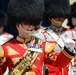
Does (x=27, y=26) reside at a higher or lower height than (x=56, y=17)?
higher

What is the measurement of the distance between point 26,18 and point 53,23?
2.78ft

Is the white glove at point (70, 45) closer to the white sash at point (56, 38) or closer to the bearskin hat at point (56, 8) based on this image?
the white sash at point (56, 38)

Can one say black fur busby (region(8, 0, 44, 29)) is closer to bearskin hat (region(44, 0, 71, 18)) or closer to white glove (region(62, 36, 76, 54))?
white glove (region(62, 36, 76, 54))

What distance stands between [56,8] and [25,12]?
37.5 inches

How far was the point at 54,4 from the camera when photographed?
4.04 metres

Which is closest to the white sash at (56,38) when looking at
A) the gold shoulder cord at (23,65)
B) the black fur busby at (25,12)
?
the black fur busby at (25,12)

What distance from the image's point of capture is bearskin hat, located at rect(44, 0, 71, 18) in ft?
13.1

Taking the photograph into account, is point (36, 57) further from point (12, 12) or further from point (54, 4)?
point (54, 4)

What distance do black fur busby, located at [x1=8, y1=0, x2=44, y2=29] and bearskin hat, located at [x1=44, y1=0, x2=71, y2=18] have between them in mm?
785

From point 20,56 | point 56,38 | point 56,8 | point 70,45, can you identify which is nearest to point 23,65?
point 20,56

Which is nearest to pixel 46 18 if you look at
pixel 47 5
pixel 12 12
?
pixel 47 5

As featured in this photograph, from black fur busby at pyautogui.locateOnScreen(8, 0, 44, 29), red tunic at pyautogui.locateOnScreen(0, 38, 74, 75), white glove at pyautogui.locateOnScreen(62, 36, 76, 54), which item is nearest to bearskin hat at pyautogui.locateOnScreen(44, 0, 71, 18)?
black fur busby at pyautogui.locateOnScreen(8, 0, 44, 29)

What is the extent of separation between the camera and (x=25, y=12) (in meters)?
3.12

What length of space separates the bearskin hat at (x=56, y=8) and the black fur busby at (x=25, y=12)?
0.79m
